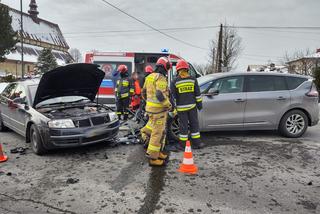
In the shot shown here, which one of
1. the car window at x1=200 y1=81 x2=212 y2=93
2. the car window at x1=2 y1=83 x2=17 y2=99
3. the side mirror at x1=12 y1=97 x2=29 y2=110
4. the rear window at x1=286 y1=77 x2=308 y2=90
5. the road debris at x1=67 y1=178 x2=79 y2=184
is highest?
the rear window at x1=286 y1=77 x2=308 y2=90

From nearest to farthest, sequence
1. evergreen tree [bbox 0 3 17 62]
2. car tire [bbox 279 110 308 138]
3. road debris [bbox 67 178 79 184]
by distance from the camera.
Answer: road debris [bbox 67 178 79 184]
car tire [bbox 279 110 308 138]
evergreen tree [bbox 0 3 17 62]

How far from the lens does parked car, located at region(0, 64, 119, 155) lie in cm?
484

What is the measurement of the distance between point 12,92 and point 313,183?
22.2 ft

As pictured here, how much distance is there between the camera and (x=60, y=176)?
4090mm

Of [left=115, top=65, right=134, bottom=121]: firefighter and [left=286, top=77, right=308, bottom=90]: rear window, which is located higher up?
[left=286, top=77, right=308, bottom=90]: rear window

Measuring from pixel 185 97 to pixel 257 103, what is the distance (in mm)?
2066

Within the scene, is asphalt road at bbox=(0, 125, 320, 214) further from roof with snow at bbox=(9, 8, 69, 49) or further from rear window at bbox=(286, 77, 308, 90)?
roof with snow at bbox=(9, 8, 69, 49)

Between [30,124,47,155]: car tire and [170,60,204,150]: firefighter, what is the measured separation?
107 inches

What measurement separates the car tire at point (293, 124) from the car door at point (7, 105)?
21.5 feet

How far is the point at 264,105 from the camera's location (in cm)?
611

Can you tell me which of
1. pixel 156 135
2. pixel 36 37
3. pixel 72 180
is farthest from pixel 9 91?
pixel 36 37

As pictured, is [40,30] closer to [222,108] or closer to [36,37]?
[36,37]

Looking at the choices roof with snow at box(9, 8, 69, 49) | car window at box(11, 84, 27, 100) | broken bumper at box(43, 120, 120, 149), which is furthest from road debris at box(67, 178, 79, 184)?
roof with snow at box(9, 8, 69, 49)

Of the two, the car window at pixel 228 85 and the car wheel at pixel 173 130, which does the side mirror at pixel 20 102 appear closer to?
the car wheel at pixel 173 130
